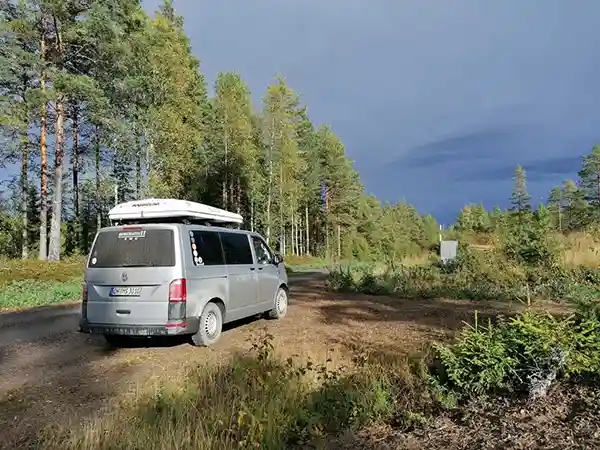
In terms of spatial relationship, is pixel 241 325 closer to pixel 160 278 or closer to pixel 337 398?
pixel 160 278

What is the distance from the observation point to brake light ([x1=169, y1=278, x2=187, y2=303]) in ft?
24.7

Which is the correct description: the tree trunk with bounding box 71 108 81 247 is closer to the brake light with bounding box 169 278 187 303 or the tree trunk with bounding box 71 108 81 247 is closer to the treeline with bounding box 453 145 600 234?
the brake light with bounding box 169 278 187 303

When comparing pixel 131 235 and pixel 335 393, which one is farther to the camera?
pixel 131 235

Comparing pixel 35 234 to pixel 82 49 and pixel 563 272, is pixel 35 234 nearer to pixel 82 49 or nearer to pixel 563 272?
pixel 82 49

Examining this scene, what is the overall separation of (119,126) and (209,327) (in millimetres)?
18324

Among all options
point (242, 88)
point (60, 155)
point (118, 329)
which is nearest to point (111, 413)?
point (118, 329)

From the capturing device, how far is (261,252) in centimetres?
1049

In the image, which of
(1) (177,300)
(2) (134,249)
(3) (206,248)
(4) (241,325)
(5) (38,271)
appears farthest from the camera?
(5) (38,271)

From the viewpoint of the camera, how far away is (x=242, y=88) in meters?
40.8

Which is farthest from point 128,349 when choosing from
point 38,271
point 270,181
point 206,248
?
A: point 270,181

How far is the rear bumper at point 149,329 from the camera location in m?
7.50

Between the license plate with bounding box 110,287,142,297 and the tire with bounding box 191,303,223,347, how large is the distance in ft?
3.51

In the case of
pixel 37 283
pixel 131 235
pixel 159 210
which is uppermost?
pixel 159 210

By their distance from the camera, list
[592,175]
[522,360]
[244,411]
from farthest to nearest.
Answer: [592,175] → [522,360] → [244,411]
